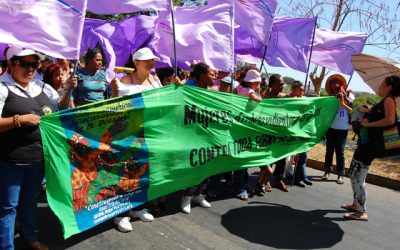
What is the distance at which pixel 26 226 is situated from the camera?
3.23 metres

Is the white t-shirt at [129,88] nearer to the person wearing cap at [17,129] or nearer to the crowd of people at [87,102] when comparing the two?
the crowd of people at [87,102]

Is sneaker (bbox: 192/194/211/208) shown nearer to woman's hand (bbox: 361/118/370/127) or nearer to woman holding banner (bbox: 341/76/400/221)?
woman holding banner (bbox: 341/76/400/221)

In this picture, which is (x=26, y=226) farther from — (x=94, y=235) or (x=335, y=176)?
(x=335, y=176)

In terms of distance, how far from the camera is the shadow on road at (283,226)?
13.1ft

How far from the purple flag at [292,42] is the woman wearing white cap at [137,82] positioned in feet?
10.1

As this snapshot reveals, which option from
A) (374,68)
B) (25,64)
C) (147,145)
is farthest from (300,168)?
(25,64)

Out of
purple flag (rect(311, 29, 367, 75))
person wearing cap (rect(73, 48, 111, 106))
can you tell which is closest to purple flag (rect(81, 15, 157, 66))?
person wearing cap (rect(73, 48, 111, 106))

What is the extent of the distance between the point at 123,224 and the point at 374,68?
3577mm

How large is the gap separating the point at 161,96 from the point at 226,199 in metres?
2.08

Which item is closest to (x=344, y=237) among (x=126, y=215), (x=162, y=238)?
(x=162, y=238)

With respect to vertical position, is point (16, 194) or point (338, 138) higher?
point (16, 194)

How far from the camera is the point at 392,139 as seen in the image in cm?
431

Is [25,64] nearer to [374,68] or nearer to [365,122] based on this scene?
[365,122]

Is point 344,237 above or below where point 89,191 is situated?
below
